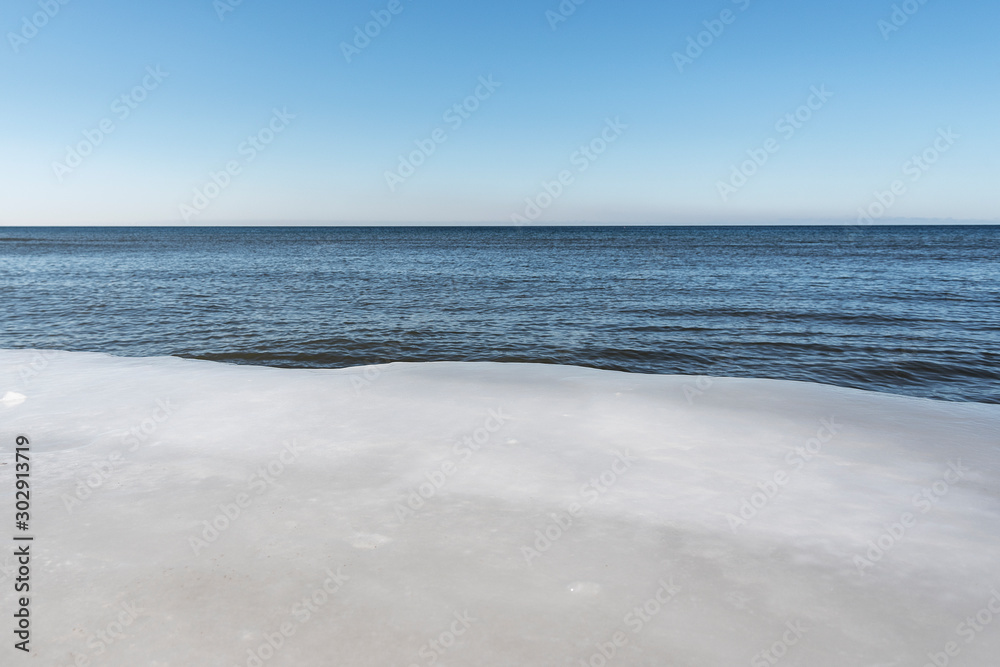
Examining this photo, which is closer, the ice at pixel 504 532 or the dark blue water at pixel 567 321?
the ice at pixel 504 532

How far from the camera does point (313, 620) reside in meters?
3.97

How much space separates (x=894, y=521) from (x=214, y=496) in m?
6.66

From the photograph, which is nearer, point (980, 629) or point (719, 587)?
point (980, 629)

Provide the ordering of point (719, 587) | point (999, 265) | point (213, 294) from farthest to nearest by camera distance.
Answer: point (999, 265)
point (213, 294)
point (719, 587)

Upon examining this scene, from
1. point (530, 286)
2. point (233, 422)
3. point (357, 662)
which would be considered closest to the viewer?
point (357, 662)

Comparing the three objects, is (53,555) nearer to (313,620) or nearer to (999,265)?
(313,620)

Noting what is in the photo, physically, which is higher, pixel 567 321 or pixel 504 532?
pixel 567 321

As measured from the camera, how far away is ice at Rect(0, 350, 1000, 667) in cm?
382

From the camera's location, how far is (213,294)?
2612cm

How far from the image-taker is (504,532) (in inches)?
202

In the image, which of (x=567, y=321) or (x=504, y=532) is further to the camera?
(x=567, y=321)

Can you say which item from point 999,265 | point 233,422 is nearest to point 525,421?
point 233,422

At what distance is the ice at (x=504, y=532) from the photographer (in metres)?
3.82

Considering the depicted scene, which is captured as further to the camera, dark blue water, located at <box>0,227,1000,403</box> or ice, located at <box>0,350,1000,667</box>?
dark blue water, located at <box>0,227,1000,403</box>
